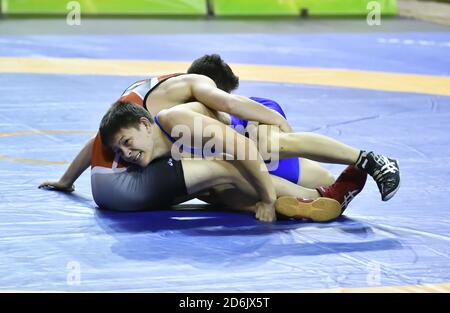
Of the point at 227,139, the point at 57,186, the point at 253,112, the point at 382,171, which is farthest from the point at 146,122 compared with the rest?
the point at 382,171

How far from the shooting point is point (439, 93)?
840 centimetres

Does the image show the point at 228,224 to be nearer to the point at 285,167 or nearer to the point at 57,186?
the point at 285,167

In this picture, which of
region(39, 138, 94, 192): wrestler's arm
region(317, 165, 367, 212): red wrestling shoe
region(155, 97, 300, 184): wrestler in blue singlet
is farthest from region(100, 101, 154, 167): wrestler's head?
region(317, 165, 367, 212): red wrestling shoe

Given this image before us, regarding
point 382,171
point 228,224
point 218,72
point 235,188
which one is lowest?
point 228,224

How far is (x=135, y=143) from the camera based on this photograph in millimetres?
4660

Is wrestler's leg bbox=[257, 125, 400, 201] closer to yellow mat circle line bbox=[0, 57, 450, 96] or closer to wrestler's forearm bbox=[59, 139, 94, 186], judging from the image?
wrestler's forearm bbox=[59, 139, 94, 186]

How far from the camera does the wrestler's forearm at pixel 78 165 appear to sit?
5129 millimetres

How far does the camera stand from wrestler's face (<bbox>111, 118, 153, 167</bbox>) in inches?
183

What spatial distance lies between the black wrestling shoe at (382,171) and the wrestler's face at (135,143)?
101 centimetres

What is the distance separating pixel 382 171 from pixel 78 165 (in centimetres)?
156

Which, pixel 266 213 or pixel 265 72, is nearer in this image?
pixel 266 213

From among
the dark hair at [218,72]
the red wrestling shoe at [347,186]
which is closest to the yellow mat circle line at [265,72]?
the dark hair at [218,72]

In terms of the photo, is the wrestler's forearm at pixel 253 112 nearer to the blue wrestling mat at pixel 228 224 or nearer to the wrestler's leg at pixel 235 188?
the wrestler's leg at pixel 235 188
